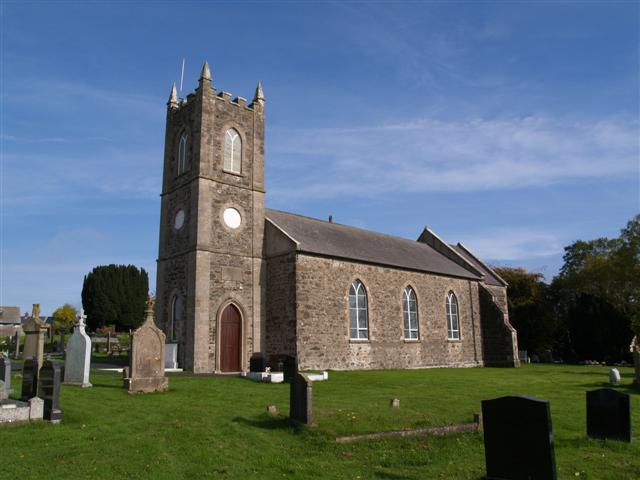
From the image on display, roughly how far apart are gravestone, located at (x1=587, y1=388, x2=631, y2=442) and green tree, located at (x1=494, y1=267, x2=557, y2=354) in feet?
125

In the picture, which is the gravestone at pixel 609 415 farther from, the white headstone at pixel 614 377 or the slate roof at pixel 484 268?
the slate roof at pixel 484 268

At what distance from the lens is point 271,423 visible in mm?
10742

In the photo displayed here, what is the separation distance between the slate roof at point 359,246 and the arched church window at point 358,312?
159 centimetres

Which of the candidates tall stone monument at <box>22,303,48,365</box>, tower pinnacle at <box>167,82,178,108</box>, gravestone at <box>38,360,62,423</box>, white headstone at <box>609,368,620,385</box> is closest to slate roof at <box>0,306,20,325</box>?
tower pinnacle at <box>167,82,178,108</box>

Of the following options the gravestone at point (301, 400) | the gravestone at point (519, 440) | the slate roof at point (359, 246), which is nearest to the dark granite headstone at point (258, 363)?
the slate roof at point (359, 246)

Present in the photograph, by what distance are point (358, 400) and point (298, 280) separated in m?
10.6

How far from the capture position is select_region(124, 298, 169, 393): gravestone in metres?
14.4

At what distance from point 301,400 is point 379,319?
1705 cm

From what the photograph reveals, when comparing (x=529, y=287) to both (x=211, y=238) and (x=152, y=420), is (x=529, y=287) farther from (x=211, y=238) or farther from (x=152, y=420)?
(x=152, y=420)

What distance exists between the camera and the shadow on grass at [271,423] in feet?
34.0

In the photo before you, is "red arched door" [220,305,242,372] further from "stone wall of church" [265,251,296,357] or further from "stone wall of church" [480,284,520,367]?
"stone wall of church" [480,284,520,367]

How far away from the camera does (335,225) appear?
32062 mm

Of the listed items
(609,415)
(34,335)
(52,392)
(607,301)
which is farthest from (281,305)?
(607,301)

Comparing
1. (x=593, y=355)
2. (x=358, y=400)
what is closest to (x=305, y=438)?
(x=358, y=400)
